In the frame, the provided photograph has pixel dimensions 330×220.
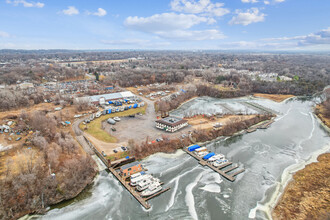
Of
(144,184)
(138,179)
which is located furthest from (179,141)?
(144,184)

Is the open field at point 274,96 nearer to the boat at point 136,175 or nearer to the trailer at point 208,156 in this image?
the trailer at point 208,156

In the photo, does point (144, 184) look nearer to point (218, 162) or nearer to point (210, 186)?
point (210, 186)

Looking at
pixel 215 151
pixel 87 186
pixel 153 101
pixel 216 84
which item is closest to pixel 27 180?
pixel 87 186

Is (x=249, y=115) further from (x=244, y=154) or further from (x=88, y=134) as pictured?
(x=88, y=134)

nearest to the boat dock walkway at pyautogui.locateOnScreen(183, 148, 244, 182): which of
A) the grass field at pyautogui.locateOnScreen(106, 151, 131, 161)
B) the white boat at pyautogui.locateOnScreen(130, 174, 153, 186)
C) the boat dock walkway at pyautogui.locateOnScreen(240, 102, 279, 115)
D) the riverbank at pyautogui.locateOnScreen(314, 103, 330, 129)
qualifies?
the white boat at pyautogui.locateOnScreen(130, 174, 153, 186)

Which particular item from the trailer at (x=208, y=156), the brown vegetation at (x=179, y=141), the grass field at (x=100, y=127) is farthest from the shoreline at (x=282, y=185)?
the grass field at (x=100, y=127)

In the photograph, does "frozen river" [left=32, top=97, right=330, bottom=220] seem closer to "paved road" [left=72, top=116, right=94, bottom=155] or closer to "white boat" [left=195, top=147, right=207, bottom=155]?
"white boat" [left=195, top=147, right=207, bottom=155]
